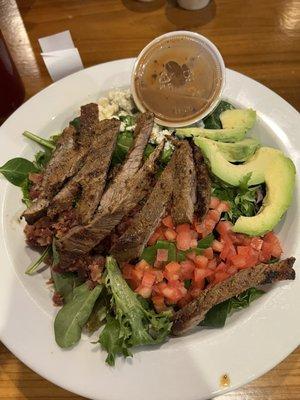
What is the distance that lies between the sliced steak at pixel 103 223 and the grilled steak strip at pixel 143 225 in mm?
69

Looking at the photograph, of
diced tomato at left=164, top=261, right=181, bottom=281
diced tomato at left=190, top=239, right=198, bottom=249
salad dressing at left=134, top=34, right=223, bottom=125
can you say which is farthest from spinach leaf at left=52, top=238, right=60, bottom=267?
salad dressing at left=134, top=34, right=223, bottom=125

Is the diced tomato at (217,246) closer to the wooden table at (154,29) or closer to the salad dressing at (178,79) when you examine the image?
the salad dressing at (178,79)

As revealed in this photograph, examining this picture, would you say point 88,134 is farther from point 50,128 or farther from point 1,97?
point 1,97

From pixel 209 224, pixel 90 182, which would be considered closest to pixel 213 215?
pixel 209 224

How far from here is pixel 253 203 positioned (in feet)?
7.09

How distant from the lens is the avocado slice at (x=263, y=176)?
1.96m

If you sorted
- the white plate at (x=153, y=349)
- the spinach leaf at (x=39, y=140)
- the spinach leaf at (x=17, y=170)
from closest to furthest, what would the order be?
the white plate at (x=153, y=349) < the spinach leaf at (x=17, y=170) < the spinach leaf at (x=39, y=140)

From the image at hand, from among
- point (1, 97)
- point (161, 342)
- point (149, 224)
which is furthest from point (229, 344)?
point (1, 97)

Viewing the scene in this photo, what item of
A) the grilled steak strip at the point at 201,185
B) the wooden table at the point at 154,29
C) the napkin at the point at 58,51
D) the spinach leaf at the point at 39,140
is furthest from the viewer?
the wooden table at the point at 154,29

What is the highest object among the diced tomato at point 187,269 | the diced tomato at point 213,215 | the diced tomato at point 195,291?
the diced tomato at point 213,215

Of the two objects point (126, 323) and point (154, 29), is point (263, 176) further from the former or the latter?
point (154, 29)

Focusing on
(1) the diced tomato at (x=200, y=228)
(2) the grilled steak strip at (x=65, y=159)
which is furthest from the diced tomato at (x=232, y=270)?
(2) the grilled steak strip at (x=65, y=159)

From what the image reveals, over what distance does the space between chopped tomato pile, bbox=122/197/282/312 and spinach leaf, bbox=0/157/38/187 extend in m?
0.73

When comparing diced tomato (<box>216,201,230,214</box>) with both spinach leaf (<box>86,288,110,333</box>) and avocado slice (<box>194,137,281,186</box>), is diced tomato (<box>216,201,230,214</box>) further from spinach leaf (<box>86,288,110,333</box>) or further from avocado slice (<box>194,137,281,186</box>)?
spinach leaf (<box>86,288,110,333</box>)
